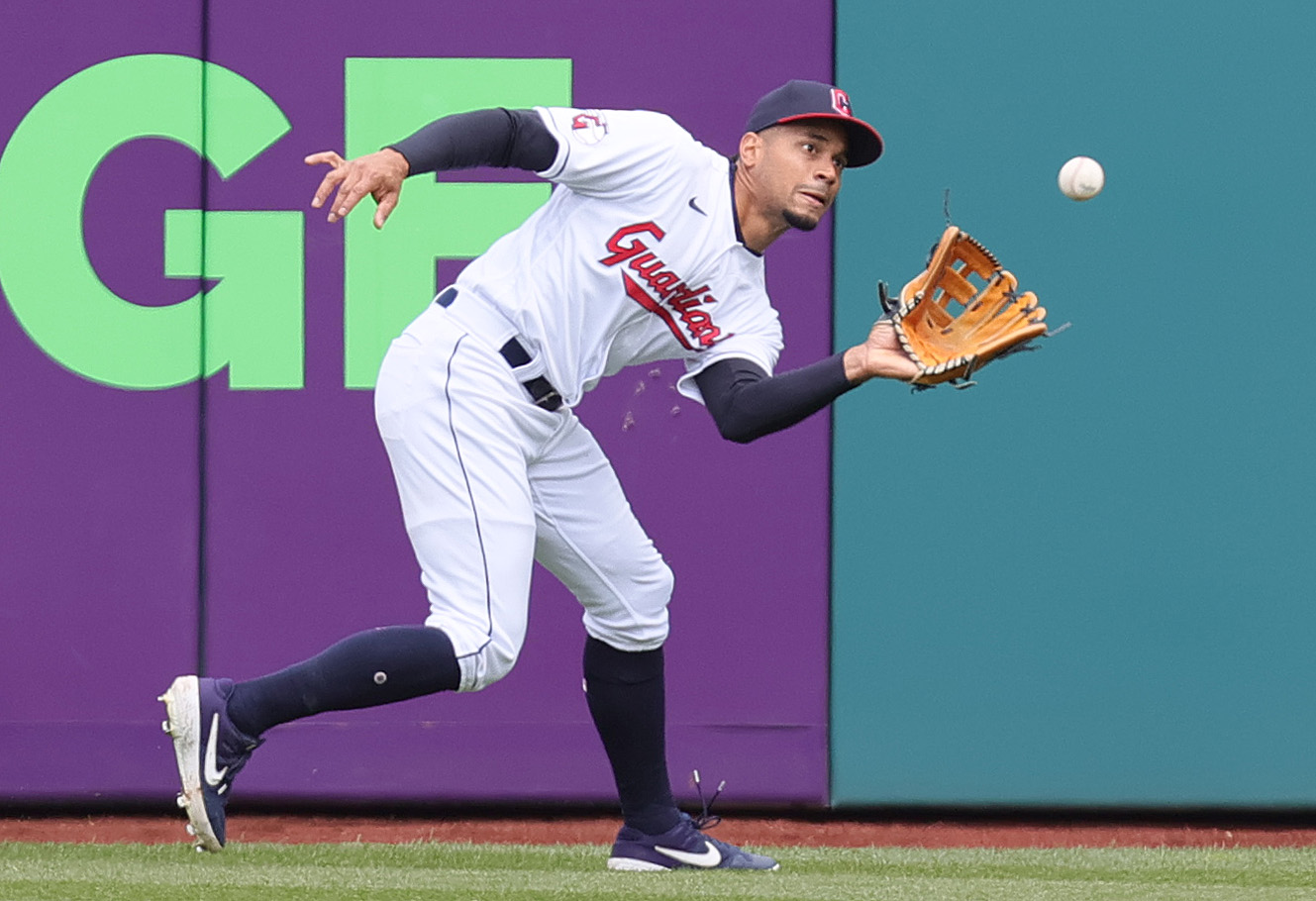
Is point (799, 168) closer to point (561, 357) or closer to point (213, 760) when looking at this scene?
point (561, 357)

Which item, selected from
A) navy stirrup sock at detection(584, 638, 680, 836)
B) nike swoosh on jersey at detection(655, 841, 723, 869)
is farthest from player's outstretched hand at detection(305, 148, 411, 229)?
nike swoosh on jersey at detection(655, 841, 723, 869)

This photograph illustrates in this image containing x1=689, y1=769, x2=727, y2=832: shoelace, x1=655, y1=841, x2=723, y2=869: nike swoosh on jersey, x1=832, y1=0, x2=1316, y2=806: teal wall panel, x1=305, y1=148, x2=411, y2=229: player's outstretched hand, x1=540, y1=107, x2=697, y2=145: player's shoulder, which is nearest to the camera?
x1=305, y1=148, x2=411, y2=229: player's outstretched hand

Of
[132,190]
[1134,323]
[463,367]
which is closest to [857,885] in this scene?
[463,367]

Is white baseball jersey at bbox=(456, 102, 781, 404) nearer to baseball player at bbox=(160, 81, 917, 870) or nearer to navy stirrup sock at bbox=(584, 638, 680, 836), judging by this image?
baseball player at bbox=(160, 81, 917, 870)

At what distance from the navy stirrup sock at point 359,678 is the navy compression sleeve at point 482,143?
2.47ft

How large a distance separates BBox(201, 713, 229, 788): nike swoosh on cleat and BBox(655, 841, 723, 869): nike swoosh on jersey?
869 mm

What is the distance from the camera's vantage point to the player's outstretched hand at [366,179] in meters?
2.79

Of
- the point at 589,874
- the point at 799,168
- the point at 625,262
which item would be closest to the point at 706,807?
the point at 589,874

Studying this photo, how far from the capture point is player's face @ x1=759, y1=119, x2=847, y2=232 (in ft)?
10.6

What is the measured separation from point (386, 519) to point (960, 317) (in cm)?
179

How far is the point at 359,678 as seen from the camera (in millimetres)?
2998

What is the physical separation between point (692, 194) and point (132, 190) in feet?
5.59

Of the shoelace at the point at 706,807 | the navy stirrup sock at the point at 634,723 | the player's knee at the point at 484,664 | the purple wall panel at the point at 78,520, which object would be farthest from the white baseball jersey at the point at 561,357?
the purple wall panel at the point at 78,520

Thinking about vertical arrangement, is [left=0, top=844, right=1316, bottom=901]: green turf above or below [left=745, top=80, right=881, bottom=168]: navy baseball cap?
below
